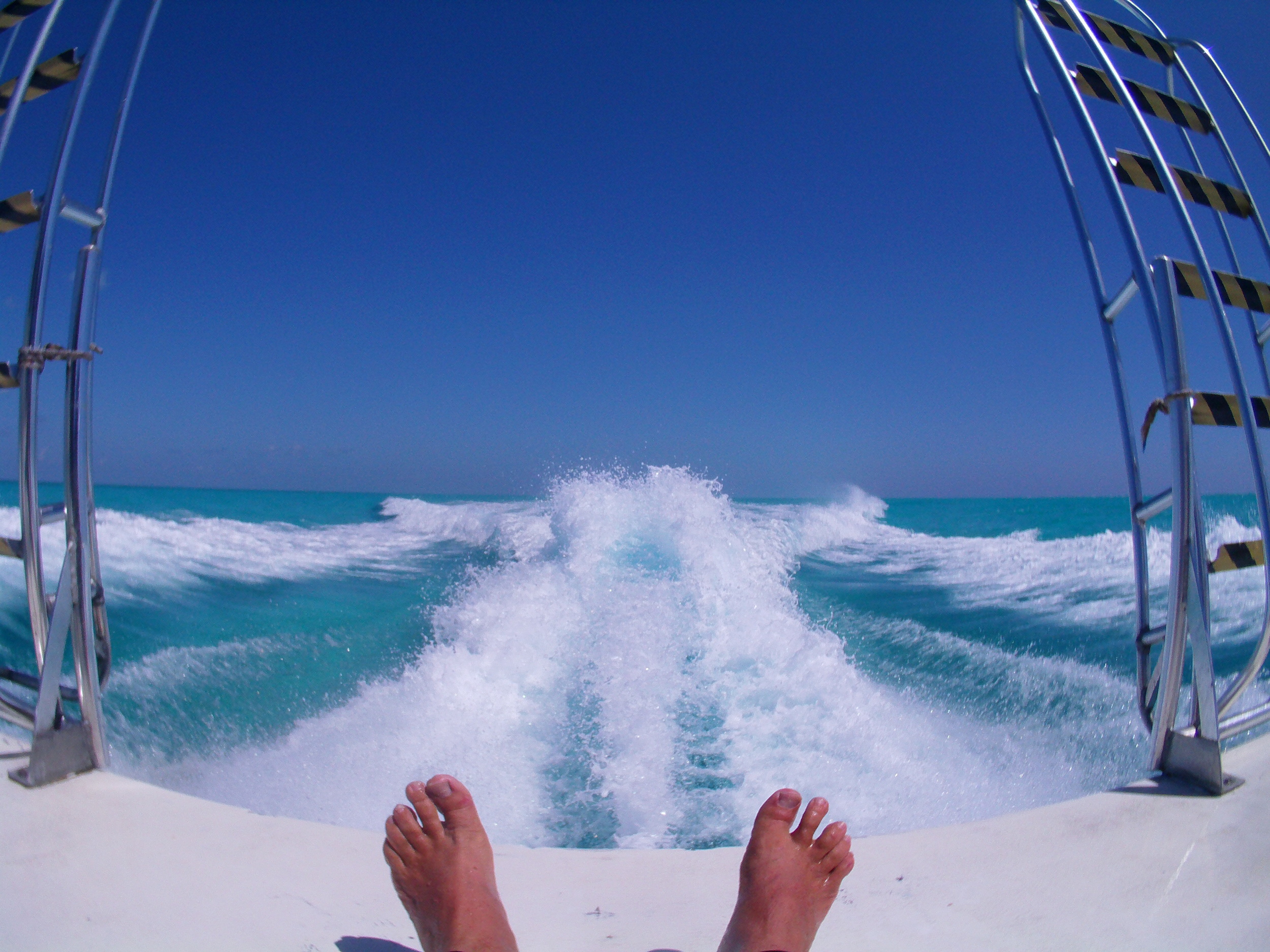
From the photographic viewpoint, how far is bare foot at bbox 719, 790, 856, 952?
43.3 inches

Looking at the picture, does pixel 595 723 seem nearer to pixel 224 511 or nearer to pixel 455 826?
pixel 455 826

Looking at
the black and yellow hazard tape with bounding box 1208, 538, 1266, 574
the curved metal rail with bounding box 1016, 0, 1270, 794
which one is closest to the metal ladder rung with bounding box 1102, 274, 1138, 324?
the curved metal rail with bounding box 1016, 0, 1270, 794

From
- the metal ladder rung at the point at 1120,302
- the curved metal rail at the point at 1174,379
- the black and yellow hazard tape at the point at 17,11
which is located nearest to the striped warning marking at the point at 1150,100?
the curved metal rail at the point at 1174,379

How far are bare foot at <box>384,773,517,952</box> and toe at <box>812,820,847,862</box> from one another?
0.57 meters

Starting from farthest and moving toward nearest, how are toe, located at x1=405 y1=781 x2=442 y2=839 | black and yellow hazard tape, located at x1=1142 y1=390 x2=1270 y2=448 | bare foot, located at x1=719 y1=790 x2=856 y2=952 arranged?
black and yellow hazard tape, located at x1=1142 y1=390 x2=1270 y2=448
toe, located at x1=405 y1=781 x2=442 y2=839
bare foot, located at x1=719 y1=790 x2=856 y2=952

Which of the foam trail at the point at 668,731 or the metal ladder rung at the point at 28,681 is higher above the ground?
the metal ladder rung at the point at 28,681

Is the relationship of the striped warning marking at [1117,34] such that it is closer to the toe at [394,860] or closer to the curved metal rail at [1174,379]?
the curved metal rail at [1174,379]

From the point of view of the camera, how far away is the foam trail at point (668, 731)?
236cm

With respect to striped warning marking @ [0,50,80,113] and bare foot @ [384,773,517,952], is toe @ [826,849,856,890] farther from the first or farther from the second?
striped warning marking @ [0,50,80,113]

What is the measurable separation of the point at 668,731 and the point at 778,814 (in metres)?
1.72

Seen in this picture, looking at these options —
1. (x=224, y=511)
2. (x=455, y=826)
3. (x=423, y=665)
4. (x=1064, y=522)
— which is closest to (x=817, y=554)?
(x=423, y=665)

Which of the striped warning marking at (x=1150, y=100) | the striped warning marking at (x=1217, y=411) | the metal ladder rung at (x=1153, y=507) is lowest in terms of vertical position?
the metal ladder rung at (x=1153, y=507)

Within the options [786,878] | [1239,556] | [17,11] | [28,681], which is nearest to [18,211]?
[17,11]

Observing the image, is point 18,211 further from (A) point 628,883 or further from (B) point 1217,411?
(B) point 1217,411
